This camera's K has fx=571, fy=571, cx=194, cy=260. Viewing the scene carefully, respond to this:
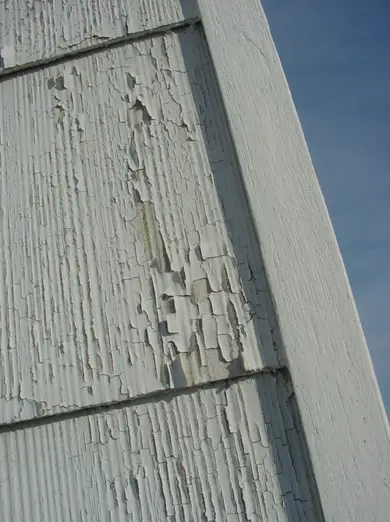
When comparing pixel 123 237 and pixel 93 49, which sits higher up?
pixel 93 49

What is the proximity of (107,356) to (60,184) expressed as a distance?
299mm

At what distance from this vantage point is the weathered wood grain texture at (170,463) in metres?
0.70

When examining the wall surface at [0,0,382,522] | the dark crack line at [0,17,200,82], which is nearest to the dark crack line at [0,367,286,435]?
the wall surface at [0,0,382,522]

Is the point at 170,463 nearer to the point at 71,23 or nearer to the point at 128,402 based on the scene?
the point at 128,402

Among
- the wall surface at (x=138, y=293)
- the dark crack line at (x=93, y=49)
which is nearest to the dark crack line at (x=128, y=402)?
the wall surface at (x=138, y=293)

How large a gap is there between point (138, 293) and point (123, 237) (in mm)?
94

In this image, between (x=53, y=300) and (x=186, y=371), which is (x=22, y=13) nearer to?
(x=53, y=300)

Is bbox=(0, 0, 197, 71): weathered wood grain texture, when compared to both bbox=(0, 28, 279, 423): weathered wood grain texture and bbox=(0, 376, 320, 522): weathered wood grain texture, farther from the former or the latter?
bbox=(0, 376, 320, 522): weathered wood grain texture

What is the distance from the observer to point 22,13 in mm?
1071

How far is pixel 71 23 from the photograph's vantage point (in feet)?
3.38

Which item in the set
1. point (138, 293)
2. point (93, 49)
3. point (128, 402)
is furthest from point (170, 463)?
point (93, 49)

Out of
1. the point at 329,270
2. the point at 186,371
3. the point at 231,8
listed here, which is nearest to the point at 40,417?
the point at 186,371

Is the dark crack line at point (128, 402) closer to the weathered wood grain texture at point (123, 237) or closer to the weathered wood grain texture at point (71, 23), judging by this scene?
the weathered wood grain texture at point (123, 237)

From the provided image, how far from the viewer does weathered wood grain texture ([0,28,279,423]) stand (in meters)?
0.77
